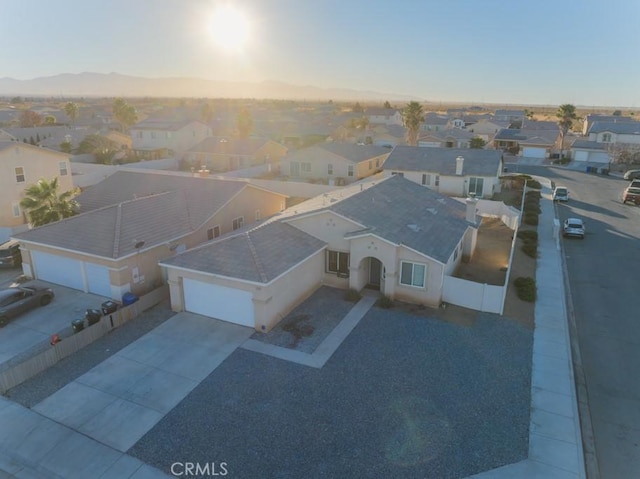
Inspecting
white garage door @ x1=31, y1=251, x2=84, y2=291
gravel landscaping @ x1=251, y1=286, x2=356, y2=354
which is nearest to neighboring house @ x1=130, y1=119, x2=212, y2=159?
white garage door @ x1=31, y1=251, x2=84, y2=291

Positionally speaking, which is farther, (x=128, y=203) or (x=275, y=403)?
(x=128, y=203)

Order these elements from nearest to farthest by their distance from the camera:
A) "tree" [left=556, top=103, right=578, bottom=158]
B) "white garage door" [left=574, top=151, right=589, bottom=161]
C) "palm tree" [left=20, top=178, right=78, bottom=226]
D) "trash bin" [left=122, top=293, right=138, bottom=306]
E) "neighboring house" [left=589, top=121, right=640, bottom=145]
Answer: "trash bin" [left=122, top=293, right=138, bottom=306] → "palm tree" [left=20, top=178, right=78, bottom=226] → "neighboring house" [left=589, top=121, right=640, bottom=145] → "white garage door" [left=574, top=151, right=589, bottom=161] → "tree" [left=556, top=103, right=578, bottom=158]

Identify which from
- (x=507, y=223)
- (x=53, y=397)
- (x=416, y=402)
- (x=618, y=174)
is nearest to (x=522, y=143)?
(x=618, y=174)

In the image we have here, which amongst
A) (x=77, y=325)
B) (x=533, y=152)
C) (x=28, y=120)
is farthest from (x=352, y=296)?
(x=28, y=120)

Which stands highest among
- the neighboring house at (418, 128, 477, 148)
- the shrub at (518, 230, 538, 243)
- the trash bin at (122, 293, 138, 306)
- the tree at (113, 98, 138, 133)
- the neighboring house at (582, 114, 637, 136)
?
the tree at (113, 98, 138, 133)

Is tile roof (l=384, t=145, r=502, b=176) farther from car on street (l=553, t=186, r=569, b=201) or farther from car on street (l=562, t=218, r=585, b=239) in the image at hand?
car on street (l=562, t=218, r=585, b=239)

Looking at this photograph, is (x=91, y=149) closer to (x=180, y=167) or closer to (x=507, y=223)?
(x=180, y=167)

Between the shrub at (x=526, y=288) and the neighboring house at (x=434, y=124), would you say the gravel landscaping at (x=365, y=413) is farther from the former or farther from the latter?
the neighboring house at (x=434, y=124)
